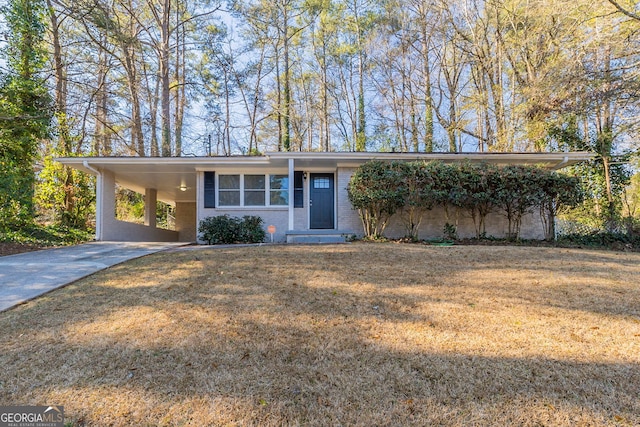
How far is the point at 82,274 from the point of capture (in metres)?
4.66

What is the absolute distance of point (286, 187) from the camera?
9.89 metres

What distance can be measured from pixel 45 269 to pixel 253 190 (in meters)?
5.69

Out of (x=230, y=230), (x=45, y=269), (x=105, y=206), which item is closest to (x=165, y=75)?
(x=105, y=206)

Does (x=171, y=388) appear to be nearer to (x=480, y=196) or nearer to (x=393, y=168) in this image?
(x=393, y=168)

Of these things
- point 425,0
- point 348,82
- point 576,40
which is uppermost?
point 425,0

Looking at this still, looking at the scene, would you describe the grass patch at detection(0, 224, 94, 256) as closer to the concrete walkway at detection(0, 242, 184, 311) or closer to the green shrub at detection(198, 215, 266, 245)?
the concrete walkway at detection(0, 242, 184, 311)

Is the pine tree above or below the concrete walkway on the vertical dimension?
above

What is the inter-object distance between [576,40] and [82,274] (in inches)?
485

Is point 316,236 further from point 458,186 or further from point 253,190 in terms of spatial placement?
point 458,186

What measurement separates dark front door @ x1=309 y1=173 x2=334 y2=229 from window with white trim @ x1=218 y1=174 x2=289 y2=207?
2.82ft

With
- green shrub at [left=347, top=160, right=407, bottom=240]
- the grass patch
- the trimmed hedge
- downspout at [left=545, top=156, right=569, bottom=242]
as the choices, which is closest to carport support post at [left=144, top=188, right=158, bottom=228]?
the grass patch

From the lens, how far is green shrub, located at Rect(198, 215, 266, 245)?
8688mm

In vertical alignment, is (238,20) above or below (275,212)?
above

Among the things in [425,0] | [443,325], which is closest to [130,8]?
[425,0]
